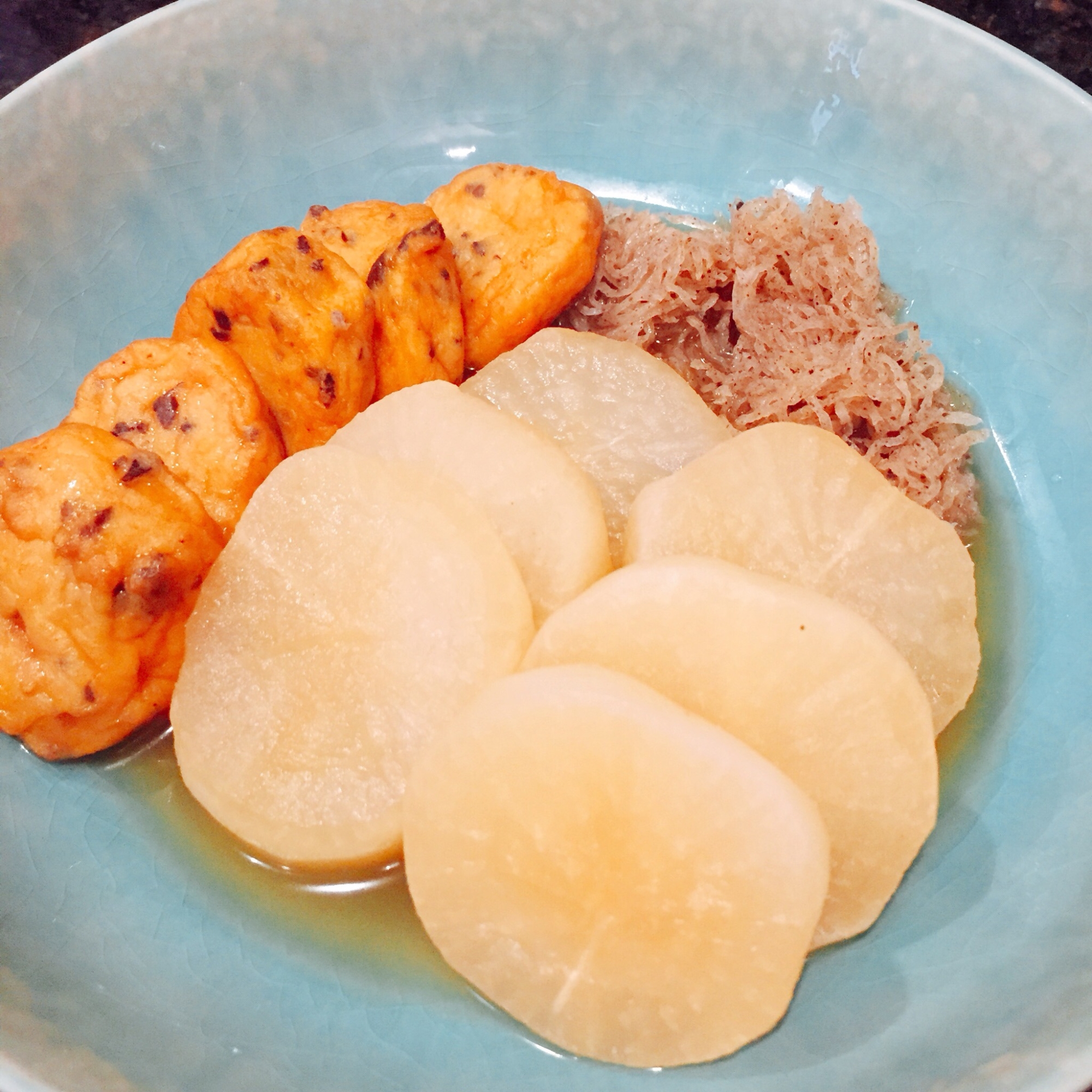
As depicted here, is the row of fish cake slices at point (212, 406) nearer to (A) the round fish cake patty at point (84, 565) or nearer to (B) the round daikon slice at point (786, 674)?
(A) the round fish cake patty at point (84, 565)

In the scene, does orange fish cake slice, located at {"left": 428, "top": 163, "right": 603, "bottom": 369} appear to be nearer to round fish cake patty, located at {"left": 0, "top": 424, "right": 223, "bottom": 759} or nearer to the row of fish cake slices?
the row of fish cake slices

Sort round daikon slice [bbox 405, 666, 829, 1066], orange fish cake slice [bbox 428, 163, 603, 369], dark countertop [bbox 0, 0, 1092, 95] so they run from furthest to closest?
dark countertop [bbox 0, 0, 1092, 95]
orange fish cake slice [bbox 428, 163, 603, 369]
round daikon slice [bbox 405, 666, 829, 1066]

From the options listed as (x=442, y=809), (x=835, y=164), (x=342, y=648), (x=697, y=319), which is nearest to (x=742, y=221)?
(x=697, y=319)

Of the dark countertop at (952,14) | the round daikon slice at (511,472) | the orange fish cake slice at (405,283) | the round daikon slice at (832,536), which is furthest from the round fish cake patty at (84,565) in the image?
the dark countertop at (952,14)

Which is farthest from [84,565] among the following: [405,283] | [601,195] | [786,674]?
[601,195]

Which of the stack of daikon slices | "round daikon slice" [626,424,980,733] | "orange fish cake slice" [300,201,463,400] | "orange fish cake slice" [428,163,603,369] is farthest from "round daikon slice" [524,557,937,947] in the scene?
"orange fish cake slice" [428,163,603,369]

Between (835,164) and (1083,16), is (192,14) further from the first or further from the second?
(1083,16)
